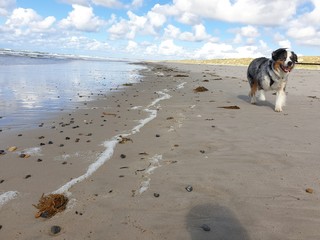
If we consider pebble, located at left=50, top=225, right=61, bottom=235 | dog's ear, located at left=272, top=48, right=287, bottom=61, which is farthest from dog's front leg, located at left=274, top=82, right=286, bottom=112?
pebble, located at left=50, top=225, right=61, bottom=235

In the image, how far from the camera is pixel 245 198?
12.9 feet

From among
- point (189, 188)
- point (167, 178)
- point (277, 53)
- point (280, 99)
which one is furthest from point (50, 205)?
point (277, 53)

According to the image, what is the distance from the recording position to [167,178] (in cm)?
458

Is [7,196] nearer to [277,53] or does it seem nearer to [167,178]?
[167,178]

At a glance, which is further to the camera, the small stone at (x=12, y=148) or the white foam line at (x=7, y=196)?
the small stone at (x=12, y=148)

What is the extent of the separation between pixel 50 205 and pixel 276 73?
8665 millimetres

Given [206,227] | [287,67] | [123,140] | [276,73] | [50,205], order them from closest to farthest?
1. [206,227]
2. [50,205]
3. [123,140]
4. [287,67]
5. [276,73]

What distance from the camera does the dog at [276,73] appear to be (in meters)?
10.0

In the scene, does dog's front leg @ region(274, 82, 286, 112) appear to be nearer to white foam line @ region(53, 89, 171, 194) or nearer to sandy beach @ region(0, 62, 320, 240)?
sandy beach @ region(0, 62, 320, 240)

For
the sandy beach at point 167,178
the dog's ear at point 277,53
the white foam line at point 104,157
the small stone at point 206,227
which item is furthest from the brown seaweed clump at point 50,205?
the dog's ear at point 277,53

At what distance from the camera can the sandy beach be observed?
3383 mm

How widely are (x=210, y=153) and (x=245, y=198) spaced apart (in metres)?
1.73

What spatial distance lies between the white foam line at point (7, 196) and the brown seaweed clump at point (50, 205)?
40cm

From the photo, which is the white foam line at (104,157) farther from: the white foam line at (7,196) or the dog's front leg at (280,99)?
the dog's front leg at (280,99)
